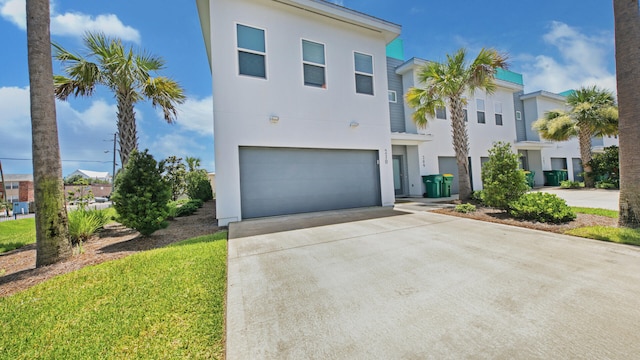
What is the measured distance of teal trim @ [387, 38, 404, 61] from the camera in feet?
42.2

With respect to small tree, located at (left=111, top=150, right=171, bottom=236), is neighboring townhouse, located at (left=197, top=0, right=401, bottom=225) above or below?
above

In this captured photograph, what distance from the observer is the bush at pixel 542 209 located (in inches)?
215

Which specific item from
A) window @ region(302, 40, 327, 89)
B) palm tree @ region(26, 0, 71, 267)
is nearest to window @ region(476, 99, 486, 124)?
window @ region(302, 40, 327, 89)

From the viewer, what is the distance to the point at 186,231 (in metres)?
6.32

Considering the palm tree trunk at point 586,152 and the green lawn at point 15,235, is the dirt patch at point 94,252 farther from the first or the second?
the palm tree trunk at point 586,152

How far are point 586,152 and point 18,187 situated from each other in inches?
2498

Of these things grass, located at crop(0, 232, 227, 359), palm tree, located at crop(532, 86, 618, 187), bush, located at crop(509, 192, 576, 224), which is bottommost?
grass, located at crop(0, 232, 227, 359)

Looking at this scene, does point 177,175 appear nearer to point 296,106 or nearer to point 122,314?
point 296,106

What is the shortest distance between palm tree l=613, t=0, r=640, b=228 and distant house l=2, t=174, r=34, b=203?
54.0 m

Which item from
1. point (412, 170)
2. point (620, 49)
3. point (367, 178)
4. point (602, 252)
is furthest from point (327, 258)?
point (412, 170)

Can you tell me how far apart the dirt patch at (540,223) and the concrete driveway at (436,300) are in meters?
0.74

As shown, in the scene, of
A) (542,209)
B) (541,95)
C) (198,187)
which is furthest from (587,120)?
(198,187)

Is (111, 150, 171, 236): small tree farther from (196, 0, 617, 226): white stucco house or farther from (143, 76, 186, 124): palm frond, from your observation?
(143, 76, 186, 124): palm frond

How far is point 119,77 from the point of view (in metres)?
7.30
